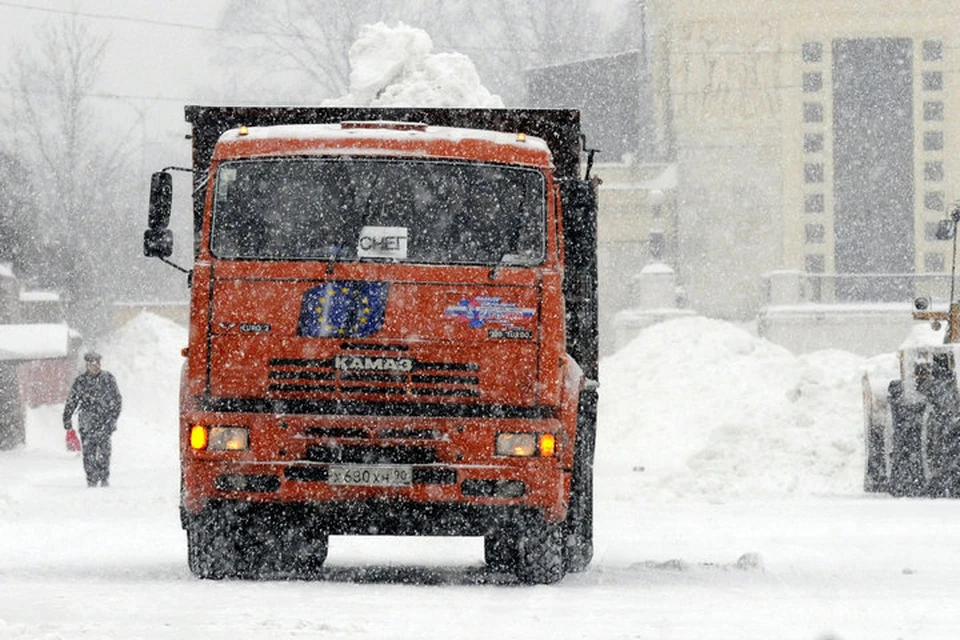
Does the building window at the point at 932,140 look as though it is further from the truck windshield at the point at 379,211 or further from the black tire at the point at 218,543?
the black tire at the point at 218,543

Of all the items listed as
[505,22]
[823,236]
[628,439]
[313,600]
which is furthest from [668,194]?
[313,600]

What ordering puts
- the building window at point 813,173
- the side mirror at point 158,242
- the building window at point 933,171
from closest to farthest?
the side mirror at point 158,242 < the building window at point 813,173 < the building window at point 933,171

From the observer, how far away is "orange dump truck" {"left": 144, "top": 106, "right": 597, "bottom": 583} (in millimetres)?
12273

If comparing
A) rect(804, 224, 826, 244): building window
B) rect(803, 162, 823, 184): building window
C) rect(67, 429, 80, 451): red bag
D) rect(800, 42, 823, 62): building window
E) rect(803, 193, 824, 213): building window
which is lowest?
rect(67, 429, 80, 451): red bag

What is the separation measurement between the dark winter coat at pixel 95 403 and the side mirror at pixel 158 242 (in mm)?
13801

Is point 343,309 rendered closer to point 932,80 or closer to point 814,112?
point 814,112

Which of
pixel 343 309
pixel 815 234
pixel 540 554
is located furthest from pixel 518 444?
pixel 815 234

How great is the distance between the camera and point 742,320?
4497 cm

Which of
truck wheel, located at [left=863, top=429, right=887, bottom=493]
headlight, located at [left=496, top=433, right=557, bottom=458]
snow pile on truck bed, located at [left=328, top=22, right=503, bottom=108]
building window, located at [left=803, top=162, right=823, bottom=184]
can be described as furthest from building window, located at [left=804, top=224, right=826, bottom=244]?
headlight, located at [left=496, top=433, right=557, bottom=458]

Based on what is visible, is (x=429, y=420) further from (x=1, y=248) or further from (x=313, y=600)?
(x=1, y=248)

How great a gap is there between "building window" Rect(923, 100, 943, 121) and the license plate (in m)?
36.2

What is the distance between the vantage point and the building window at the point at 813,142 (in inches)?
1825

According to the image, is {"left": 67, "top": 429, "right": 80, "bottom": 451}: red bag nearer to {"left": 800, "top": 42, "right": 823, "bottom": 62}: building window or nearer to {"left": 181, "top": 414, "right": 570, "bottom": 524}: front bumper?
{"left": 800, "top": 42, "right": 823, "bottom": 62}: building window

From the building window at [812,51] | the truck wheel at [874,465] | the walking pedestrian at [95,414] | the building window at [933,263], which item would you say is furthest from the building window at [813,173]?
the walking pedestrian at [95,414]
